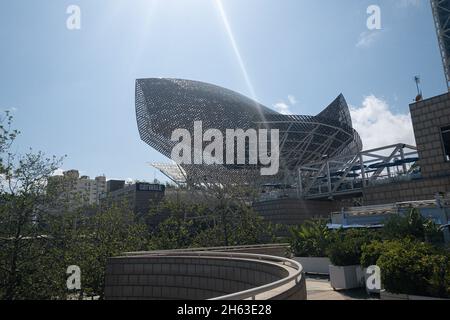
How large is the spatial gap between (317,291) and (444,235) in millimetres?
7488

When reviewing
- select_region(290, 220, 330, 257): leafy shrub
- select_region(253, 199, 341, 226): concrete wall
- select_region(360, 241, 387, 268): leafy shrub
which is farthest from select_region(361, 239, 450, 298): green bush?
select_region(253, 199, 341, 226): concrete wall

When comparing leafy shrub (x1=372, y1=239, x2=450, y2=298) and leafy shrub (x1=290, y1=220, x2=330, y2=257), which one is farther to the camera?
leafy shrub (x1=290, y1=220, x2=330, y2=257)

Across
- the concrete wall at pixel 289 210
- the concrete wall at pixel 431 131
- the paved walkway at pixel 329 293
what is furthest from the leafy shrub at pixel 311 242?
the concrete wall at pixel 289 210

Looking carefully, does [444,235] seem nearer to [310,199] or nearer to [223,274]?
[223,274]

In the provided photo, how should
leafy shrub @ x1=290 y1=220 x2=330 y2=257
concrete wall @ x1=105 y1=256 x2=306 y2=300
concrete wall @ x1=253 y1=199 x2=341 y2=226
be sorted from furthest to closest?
concrete wall @ x1=253 y1=199 x2=341 y2=226 → leafy shrub @ x1=290 y1=220 x2=330 y2=257 → concrete wall @ x1=105 y1=256 x2=306 y2=300

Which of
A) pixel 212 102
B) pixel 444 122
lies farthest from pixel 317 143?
pixel 444 122

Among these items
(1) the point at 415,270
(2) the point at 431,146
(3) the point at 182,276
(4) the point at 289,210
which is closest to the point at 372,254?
(1) the point at 415,270

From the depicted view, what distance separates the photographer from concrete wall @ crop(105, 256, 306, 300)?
11.9 m

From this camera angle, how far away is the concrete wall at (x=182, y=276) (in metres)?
11.9

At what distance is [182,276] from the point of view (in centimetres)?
1442

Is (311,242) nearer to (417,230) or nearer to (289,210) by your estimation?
(417,230)

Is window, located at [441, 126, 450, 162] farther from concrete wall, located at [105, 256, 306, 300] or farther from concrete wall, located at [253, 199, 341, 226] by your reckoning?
concrete wall, located at [105, 256, 306, 300]

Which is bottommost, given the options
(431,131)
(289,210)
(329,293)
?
(329,293)
